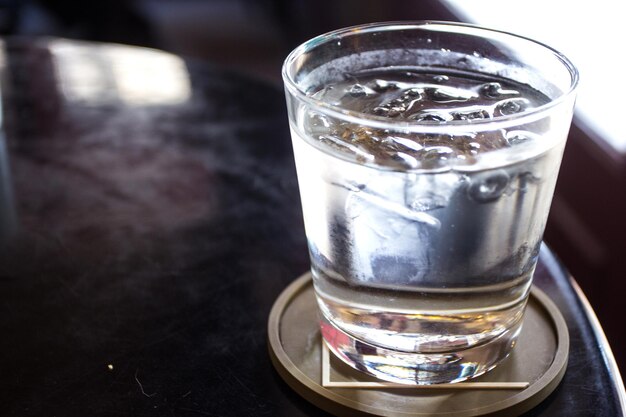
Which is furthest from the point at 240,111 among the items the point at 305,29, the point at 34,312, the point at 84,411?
the point at 305,29

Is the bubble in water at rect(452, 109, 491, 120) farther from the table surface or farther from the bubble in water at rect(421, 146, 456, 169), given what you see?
the table surface

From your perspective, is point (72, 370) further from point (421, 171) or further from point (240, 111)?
point (240, 111)

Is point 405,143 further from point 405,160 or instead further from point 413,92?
point 413,92

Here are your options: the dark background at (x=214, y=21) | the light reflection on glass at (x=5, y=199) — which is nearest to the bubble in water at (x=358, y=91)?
the light reflection on glass at (x=5, y=199)

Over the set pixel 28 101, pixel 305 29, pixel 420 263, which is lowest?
pixel 305 29

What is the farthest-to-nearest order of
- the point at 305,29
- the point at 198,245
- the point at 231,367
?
1. the point at 305,29
2. the point at 198,245
3. the point at 231,367

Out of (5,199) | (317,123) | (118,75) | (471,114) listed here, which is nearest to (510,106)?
(471,114)
